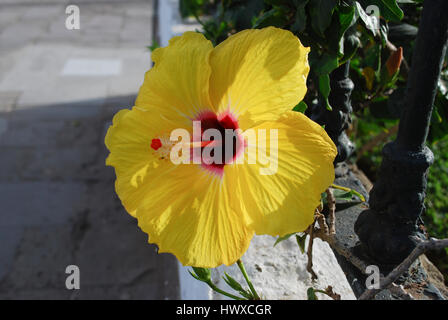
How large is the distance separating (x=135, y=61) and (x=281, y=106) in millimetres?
4717

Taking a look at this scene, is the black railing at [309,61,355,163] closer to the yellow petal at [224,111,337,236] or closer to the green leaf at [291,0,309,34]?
the green leaf at [291,0,309,34]

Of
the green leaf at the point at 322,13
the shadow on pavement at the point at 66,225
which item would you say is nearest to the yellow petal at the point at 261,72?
the green leaf at the point at 322,13

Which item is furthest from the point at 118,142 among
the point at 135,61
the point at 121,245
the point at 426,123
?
the point at 135,61

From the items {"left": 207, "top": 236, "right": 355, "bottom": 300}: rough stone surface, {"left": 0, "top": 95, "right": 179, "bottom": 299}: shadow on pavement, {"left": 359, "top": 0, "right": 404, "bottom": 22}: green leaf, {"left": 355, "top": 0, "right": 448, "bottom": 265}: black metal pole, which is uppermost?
{"left": 359, "top": 0, "right": 404, "bottom": 22}: green leaf

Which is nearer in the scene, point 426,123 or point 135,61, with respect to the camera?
point 426,123

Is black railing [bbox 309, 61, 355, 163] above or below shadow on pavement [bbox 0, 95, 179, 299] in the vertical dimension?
above

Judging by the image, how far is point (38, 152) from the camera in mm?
3479

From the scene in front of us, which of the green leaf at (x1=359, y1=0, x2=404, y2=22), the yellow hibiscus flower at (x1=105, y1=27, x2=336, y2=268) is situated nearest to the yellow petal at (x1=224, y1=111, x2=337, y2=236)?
the yellow hibiscus flower at (x1=105, y1=27, x2=336, y2=268)

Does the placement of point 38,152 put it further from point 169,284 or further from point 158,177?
point 158,177

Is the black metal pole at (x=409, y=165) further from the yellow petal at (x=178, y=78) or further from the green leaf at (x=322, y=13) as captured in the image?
the yellow petal at (x=178, y=78)

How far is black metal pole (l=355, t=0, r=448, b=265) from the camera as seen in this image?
917 millimetres

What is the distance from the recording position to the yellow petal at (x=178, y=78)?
769 mm

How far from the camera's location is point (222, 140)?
0.82m

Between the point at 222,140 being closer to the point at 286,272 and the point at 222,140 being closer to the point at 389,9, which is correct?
the point at 389,9
